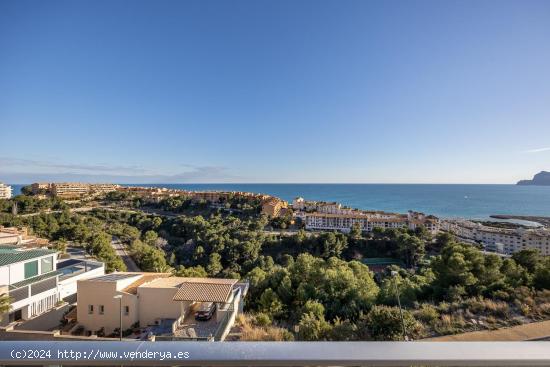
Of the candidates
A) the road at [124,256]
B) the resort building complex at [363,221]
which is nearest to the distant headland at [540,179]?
the resort building complex at [363,221]

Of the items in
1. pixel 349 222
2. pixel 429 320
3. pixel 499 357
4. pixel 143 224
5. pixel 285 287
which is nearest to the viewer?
pixel 499 357

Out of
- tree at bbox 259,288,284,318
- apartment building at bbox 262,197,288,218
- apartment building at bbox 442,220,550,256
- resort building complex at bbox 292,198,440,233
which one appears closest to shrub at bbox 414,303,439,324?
tree at bbox 259,288,284,318

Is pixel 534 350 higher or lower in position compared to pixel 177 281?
higher

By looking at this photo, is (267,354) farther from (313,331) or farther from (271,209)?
(271,209)

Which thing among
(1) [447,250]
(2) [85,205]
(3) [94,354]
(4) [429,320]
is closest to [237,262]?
(1) [447,250]

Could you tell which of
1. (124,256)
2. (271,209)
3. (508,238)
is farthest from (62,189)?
(508,238)

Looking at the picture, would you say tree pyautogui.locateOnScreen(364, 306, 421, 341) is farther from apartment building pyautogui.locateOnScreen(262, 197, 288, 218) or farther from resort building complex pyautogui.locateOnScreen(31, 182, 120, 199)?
resort building complex pyautogui.locateOnScreen(31, 182, 120, 199)

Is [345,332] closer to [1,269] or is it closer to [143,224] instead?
[1,269]
